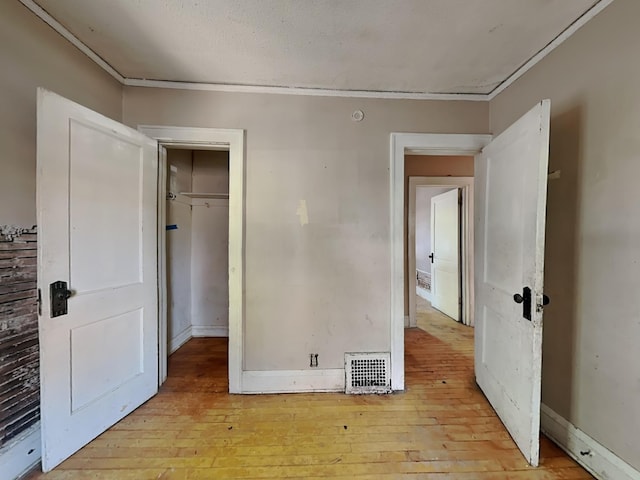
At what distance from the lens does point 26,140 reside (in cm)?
146

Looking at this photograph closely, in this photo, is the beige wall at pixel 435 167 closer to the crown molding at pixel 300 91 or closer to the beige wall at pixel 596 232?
the crown molding at pixel 300 91

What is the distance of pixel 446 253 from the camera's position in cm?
435

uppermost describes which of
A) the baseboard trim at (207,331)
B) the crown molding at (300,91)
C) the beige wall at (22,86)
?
the crown molding at (300,91)

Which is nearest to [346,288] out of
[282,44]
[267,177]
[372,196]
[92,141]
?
[372,196]

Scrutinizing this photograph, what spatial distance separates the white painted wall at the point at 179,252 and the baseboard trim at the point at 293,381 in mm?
1226

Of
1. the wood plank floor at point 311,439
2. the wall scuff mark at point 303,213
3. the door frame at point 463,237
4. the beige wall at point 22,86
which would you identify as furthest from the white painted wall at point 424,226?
the beige wall at point 22,86

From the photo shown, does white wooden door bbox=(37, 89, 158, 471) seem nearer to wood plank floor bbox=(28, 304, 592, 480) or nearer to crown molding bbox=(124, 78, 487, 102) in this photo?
wood plank floor bbox=(28, 304, 592, 480)

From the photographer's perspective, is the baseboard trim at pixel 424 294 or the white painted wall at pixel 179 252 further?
the baseboard trim at pixel 424 294

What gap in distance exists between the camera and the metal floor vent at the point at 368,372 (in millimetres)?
2205

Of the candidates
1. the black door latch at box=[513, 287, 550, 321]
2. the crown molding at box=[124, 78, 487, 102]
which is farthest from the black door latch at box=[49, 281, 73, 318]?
the black door latch at box=[513, 287, 550, 321]

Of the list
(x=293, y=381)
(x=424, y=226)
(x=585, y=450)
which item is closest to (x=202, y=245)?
(x=293, y=381)

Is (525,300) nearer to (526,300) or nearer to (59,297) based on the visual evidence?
(526,300)

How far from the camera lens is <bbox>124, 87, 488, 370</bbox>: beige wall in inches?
86.8

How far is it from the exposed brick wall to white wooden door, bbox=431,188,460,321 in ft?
14.2
